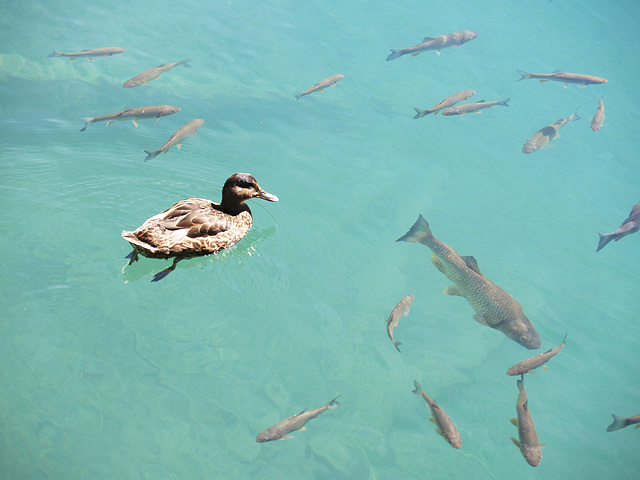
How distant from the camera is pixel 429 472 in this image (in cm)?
425

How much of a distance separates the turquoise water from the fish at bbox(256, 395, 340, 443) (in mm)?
262

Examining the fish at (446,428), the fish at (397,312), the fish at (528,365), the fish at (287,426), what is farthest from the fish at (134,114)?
the fish at (528,365)

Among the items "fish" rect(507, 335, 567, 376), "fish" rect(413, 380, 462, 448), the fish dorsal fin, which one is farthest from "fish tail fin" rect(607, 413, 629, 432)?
the fish dorsal fin

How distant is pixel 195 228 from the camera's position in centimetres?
441

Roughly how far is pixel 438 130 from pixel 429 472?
680 centimetres

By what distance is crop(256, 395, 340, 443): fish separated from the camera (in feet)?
12.7

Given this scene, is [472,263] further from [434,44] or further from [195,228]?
[434,44]

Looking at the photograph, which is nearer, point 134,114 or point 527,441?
point 527,441

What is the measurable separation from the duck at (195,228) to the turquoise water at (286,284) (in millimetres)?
307

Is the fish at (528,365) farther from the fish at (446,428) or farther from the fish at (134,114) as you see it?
the fish at (134,114)

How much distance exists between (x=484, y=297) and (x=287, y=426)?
2.67 m

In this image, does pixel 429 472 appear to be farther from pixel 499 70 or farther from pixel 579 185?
pixel 499 70

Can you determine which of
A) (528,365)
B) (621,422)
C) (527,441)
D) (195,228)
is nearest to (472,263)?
(528,365)

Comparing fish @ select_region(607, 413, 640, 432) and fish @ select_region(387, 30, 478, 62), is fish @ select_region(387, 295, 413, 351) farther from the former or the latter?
fish @ select_region(387, 30, 478, 62)
